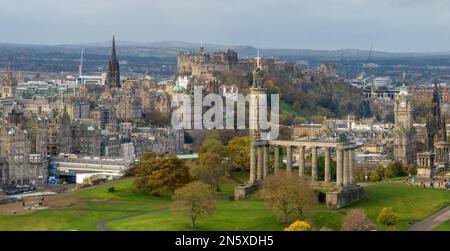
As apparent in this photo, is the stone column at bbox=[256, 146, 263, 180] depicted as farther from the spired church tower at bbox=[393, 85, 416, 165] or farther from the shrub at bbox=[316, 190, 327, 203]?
the spired church tower at bbox=[393, 85, 416, 165]

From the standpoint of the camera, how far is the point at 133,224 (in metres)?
46.0

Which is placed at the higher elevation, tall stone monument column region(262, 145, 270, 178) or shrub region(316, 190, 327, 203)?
tall stone monument column region(262, 145, 270, 178)

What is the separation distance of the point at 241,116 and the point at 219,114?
238 inches

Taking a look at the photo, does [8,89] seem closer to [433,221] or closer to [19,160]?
[19,160]

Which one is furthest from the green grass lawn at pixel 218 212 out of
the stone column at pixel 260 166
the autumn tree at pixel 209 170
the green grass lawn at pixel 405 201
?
the stone column at pixel 260 166

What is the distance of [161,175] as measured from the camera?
5900 cm

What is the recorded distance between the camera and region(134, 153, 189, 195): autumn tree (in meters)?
58.9

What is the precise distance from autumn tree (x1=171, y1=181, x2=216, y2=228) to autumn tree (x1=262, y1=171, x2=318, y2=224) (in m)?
2.98

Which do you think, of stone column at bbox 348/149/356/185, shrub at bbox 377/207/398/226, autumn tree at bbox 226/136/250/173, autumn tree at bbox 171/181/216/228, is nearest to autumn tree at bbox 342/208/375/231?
shrub at bbox 377/207/398/226

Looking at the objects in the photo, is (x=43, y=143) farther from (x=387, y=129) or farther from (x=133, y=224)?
(x=133, y=224)

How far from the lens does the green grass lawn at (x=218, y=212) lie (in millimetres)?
46625

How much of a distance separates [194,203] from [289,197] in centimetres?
446

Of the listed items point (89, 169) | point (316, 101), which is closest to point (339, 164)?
point (89, 169)

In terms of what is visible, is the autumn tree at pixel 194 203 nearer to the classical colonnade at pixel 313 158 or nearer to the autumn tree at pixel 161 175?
the classical colonnade at pixel 313 158
